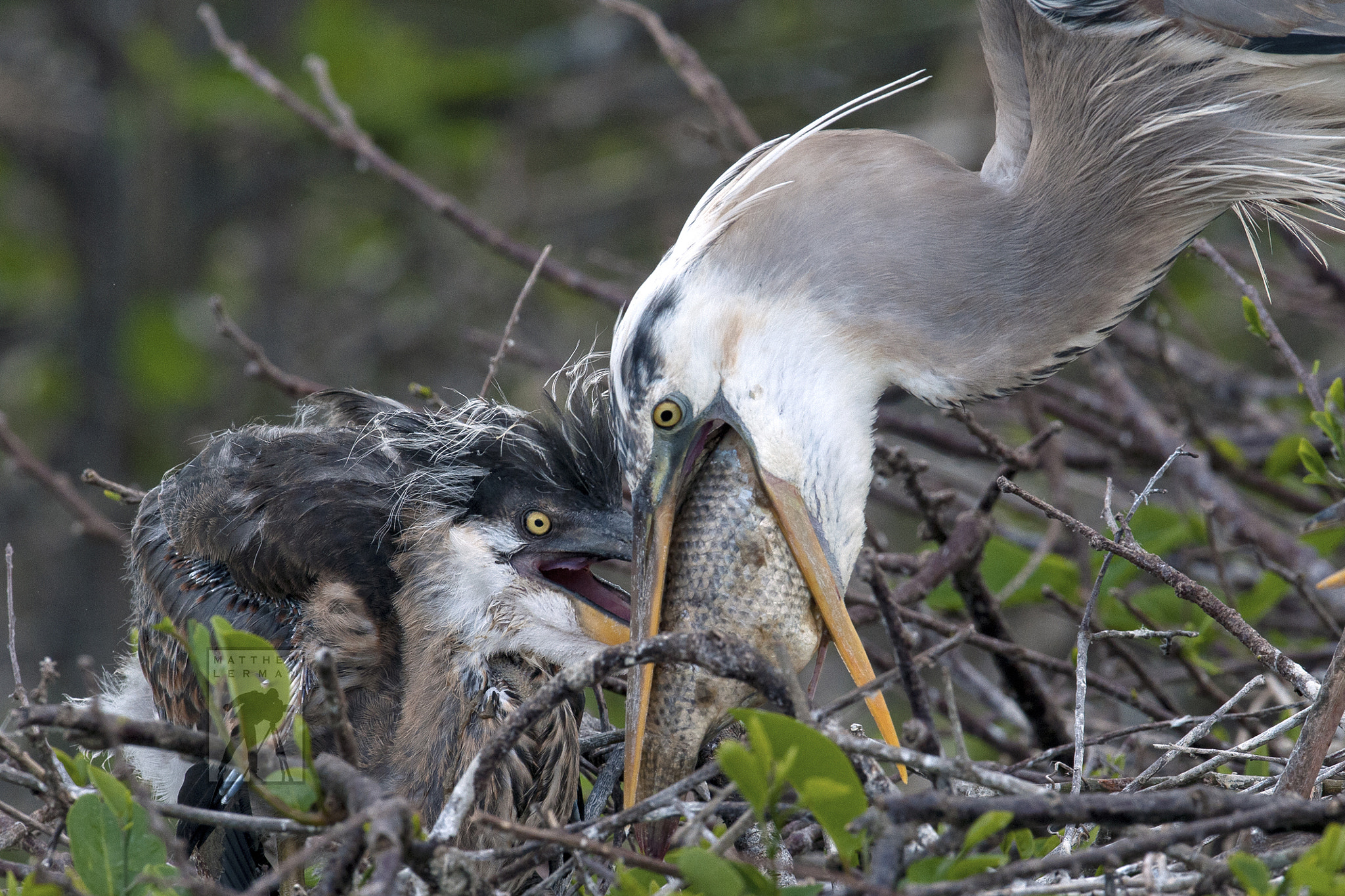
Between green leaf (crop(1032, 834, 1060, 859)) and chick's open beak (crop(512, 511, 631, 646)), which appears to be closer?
green leaf (crop(1032, 834, 1060, 859))

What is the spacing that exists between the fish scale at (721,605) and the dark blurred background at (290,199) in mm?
3259

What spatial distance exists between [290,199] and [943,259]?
4755 mm

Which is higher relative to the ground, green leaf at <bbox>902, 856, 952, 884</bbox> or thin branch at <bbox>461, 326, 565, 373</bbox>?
thin branch at <bbox>461, 326, 565, 373</bbox>

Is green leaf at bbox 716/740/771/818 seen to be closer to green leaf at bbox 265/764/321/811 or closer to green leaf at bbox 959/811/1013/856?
green leaf at bbox 959/811/1013/856

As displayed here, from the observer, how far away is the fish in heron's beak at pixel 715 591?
214 cm

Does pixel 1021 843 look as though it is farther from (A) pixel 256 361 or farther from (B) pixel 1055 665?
(A) pixel 256 361

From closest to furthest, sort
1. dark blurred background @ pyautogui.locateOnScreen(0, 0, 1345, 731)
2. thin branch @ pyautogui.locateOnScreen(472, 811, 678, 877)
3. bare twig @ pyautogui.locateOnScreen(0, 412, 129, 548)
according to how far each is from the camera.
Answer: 1. thin branch @ pyautogui.locateOnScreen(472, 811, 678, 877)
2. bare twig @ pyautogui.locateOnScreen(0, 412, 129, 548)
3. dark blurred background @ pyautogui.locateOnScreen(0, 0, 1345, 731)

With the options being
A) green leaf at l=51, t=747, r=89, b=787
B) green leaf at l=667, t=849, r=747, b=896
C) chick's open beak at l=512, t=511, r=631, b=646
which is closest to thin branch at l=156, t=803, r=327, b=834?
green leaf at l=51, t=747, r=89, b=787

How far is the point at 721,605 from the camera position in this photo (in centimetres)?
217

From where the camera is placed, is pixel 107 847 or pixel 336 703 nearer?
pixel 336 703

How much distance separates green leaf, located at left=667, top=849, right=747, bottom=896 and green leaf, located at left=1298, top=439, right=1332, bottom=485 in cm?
131

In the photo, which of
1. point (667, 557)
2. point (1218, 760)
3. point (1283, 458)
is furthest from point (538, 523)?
point (1283, 458)

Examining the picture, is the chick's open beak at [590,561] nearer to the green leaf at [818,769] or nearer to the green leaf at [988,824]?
the green leaf at [818,769]

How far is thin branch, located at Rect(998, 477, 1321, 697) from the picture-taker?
1.78m
